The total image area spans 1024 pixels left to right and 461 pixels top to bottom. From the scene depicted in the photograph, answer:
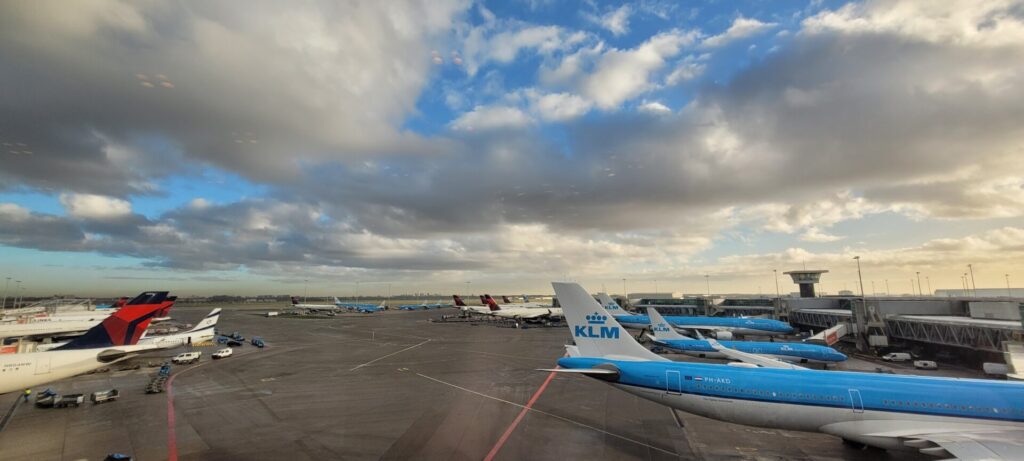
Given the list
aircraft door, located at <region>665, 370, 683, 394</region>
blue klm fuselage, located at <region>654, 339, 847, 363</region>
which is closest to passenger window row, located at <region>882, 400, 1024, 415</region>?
aircraft door, located at <region>665, 370, 683, 394</region>

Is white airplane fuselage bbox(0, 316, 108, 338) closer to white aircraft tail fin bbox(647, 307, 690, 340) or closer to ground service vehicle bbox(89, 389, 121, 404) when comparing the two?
ground service vehicle bbox(89, 389, 121, 404)

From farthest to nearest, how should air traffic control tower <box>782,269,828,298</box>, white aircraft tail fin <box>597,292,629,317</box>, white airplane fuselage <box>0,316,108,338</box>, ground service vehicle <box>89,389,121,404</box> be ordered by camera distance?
air traffic control tower <box>782,269,828,298</box>
white airplane fuselage <box>0,316,108,338</box>
white aircraft tail fin <box>597,292,629,317</box>
ground service vehicle <box>89,389,121,404</box>

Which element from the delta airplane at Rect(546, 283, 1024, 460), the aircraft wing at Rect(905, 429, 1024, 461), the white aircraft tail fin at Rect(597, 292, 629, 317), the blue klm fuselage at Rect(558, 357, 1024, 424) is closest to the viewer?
the aircraft wing at Rect(905, 429, 1024, 461)

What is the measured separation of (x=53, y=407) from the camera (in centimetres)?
2756

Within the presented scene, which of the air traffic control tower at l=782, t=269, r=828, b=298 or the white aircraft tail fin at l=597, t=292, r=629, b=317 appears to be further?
the air traffic control tower at l=782, t=269, r=828, b=298

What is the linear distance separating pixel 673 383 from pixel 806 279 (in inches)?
4070

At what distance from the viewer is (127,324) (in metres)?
33.7

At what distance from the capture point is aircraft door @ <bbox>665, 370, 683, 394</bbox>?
20.0m

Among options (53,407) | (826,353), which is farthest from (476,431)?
(826,353)

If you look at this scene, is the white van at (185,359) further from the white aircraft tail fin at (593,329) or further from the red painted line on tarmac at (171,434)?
the white aircraft tail fin at (593,329)

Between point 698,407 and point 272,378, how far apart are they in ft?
125

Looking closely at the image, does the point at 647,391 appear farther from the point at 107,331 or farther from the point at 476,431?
the point at 107,331

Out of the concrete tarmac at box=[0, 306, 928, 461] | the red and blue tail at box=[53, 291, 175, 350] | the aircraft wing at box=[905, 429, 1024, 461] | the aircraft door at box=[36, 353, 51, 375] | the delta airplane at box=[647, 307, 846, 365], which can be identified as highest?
Answer: the red and blue tail at box=[53, 291, 175, 350]

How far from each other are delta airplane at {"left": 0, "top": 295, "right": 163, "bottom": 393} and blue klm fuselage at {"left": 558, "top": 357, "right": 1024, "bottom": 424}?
40006mm
